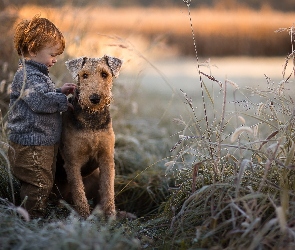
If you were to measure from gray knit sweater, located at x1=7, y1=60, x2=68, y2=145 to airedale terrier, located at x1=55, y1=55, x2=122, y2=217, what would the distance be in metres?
0.12

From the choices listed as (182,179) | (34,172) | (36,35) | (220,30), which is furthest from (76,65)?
(220,30)

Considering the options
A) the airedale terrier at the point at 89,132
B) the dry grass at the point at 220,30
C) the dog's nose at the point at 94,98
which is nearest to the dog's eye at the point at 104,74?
the airedale terrier at the point at 89,132

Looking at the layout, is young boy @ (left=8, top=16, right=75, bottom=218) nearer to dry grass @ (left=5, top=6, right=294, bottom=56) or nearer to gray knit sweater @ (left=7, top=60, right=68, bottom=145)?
gray knit sweater @ (left=7, top=60, right=68, bottom=145)

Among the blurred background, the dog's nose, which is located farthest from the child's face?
the blurred background

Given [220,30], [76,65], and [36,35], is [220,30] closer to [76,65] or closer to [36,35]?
[76,65]

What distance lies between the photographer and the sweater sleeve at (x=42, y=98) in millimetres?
3724

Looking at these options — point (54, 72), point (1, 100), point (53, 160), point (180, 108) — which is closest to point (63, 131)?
point (53, 160)

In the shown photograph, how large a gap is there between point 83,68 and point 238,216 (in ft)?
5.01

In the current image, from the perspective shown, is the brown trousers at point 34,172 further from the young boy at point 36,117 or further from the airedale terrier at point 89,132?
the airedale terrier at point 89,132

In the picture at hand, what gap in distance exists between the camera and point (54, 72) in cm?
649

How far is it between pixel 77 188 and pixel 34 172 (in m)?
0.35

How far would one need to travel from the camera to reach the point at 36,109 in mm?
3740

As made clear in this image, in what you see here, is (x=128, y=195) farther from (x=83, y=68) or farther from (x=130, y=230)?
(x=83, y=68)

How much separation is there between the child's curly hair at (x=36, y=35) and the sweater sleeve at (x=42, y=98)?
0.75 feet
